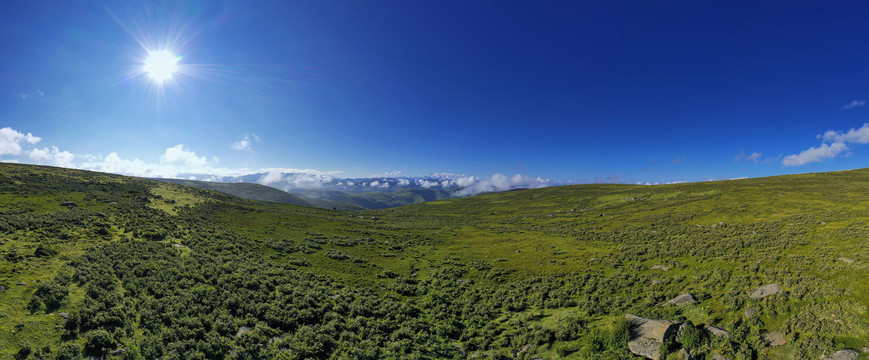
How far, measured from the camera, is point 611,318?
20.3 meters

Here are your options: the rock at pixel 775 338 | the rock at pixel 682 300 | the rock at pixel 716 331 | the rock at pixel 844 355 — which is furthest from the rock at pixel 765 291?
the rock at pixel 844 355

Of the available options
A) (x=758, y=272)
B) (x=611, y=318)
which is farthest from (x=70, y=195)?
(x=758, y=272)

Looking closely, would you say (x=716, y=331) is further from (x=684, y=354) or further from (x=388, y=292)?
(x=388, y=292)

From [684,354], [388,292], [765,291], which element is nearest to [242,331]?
[388,292]

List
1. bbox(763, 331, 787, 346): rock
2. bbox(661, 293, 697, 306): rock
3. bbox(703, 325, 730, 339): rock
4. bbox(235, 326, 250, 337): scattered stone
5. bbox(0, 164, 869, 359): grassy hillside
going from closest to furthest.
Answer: bbox(763, 331, 787, 346): rock < bbox(0, 164, 869, 359): grassy hillside < bbox(703, 325, 730, 339): rock < bbox(235, 326, 250, 337): scattered stone < bbox(661, 293, 697, 306): rock

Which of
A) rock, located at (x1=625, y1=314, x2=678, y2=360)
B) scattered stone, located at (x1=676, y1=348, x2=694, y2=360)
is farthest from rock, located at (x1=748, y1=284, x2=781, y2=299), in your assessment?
scattered stone, located at (x1=676, y1=348, x2=694, y2=360)

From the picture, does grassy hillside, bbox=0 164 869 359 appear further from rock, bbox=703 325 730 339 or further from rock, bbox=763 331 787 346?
rock, bbox=703 325 730 339

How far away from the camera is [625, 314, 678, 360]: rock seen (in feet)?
50.3

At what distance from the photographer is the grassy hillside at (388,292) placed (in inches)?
587

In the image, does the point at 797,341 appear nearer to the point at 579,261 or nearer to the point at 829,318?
the point at 829,318

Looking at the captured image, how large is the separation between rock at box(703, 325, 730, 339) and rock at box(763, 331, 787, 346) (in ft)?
5.17

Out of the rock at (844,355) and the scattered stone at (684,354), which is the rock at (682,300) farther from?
the rock at (844,355)

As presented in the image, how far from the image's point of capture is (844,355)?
12.0 metres

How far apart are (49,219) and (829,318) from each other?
6994 centimetres
